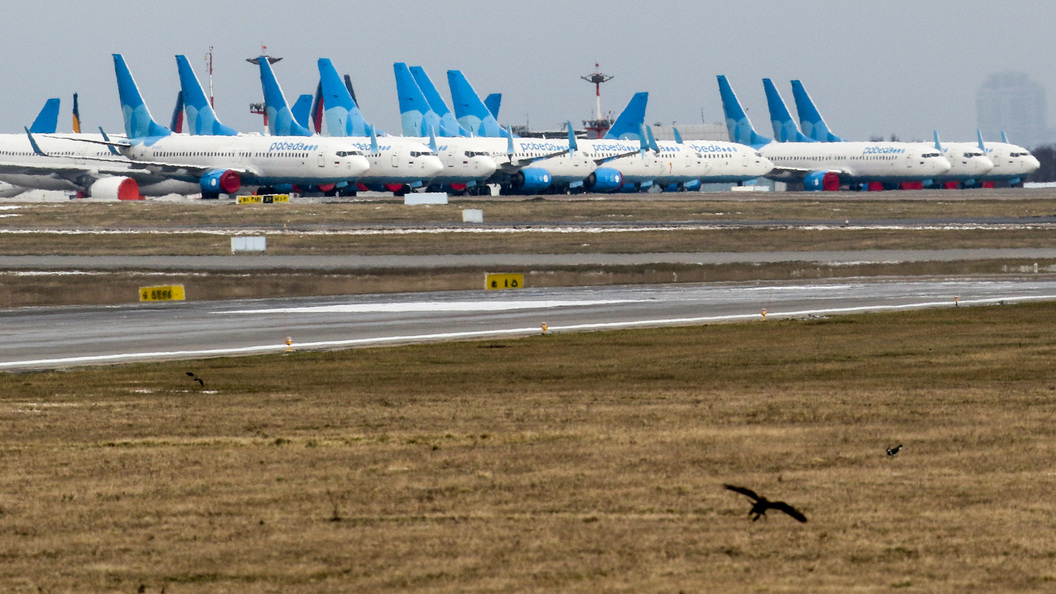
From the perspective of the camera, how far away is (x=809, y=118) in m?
163

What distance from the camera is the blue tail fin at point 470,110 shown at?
481 feet

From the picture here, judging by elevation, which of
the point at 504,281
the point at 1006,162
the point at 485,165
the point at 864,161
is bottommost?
the point at 1006,162

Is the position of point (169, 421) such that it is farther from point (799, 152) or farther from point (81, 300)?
point (799, 152)

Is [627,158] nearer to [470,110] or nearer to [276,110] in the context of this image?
[470,110]

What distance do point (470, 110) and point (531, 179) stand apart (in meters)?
29.7

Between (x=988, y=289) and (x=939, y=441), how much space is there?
1108 inches

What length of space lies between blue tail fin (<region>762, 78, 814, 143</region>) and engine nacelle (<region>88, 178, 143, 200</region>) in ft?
242

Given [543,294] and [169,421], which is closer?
[169,421]

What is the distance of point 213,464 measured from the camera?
536 inches

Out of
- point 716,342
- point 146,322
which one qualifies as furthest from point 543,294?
point 716,342

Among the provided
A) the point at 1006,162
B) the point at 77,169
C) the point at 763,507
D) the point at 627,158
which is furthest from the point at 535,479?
the point at 1006,162

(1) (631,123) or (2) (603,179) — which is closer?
(2) (603,179)

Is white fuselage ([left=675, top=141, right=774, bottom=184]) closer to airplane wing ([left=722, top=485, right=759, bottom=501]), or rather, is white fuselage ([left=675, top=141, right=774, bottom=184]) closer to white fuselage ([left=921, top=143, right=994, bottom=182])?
white fuselage ([left=921, top=143, right=994, bottom=182])

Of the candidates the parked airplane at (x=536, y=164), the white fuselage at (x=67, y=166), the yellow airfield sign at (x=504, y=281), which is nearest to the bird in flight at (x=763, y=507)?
the yellow airfield sign at (x=504, y=281)
